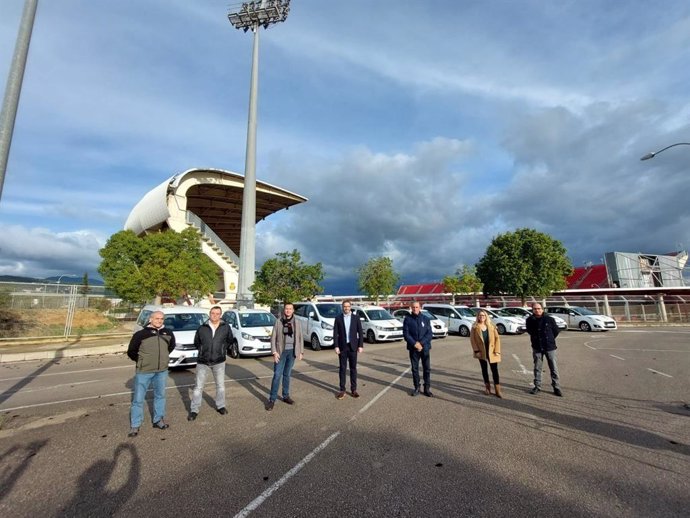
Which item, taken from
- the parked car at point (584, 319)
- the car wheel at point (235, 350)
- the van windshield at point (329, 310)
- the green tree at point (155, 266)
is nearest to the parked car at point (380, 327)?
the van windshield at point (329, 310)

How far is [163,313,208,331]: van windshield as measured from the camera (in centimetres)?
1126

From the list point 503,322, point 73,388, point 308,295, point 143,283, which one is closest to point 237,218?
point 143,283

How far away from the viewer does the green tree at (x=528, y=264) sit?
3231 centimetres

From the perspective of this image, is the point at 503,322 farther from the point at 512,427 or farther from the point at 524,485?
the point at 524,485

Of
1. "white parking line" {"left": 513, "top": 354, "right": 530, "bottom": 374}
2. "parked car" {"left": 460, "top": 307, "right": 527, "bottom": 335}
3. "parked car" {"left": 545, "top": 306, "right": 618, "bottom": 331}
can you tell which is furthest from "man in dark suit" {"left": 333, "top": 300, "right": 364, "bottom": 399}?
"parked car" {"left": 545, "top": 306, "right": 618, "bottom": 331}

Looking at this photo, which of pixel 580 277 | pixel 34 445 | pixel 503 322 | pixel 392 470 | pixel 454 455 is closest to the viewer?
pixel 392 470

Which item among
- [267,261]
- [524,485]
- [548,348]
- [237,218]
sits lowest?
[524,485]

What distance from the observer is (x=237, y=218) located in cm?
5612

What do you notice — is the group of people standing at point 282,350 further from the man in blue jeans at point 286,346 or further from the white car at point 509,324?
the white car at point 509,324

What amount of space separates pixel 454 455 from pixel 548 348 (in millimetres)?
4145

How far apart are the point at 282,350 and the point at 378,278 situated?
36033 millimetres

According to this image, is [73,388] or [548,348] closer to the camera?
[548,348]

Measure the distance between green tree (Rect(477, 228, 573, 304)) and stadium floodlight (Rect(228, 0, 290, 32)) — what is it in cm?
2841

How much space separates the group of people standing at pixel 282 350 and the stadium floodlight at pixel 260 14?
111 feet
